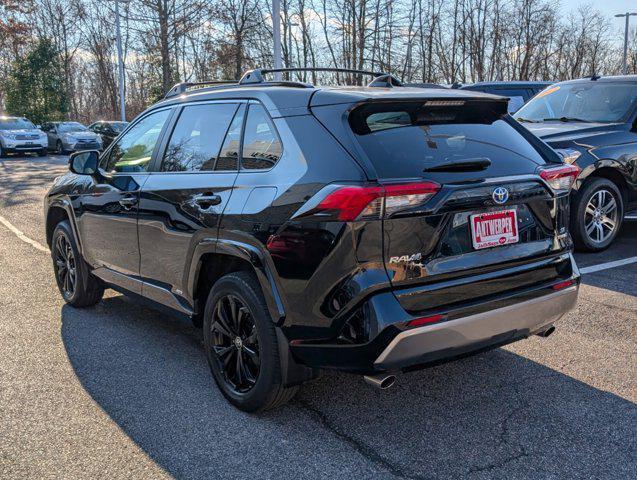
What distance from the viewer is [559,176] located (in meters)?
3.42

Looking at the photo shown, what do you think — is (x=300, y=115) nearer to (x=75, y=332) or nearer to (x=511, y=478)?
(x=511, y=478)

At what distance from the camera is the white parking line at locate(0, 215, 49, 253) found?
313 inches

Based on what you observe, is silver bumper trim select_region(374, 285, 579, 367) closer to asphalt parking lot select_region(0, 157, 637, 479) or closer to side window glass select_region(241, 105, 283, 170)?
asphalt parking lot select_region(0, 157, 637, 479)

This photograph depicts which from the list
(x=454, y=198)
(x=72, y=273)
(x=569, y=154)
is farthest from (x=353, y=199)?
(x=569, y=154)

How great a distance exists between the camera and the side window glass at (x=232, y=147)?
3460 mm

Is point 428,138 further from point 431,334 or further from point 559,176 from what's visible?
point 431,334

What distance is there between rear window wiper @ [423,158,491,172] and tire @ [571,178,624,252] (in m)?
4.14

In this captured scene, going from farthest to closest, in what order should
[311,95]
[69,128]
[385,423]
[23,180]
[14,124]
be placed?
[69,128], [14,124], [23,180], [385,423], [311,95]

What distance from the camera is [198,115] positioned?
391 centimetres

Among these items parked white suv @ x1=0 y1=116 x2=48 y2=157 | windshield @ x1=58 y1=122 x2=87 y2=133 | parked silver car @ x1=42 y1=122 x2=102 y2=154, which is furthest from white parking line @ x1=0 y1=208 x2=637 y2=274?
windshield @ x1=58 y1=122 x2=87 y2=133

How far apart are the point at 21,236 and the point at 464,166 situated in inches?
297

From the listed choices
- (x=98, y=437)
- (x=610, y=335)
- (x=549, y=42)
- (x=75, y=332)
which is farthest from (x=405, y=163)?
(x=549, y=42)

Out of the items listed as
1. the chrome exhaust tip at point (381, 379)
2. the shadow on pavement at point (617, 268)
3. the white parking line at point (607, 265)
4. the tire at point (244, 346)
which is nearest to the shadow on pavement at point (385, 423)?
the tire at point (244, 346)

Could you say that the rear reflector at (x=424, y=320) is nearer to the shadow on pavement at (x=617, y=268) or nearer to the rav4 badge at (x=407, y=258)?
the rav4 badge at (x=407, y=258)
